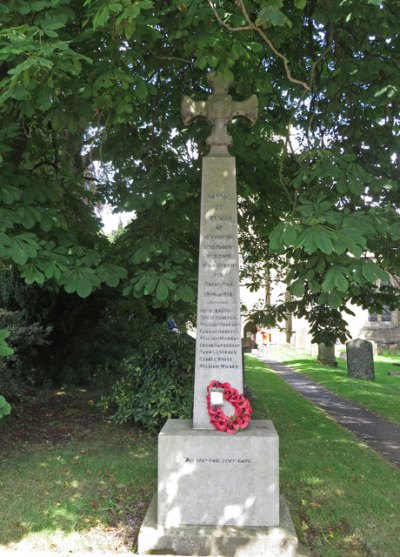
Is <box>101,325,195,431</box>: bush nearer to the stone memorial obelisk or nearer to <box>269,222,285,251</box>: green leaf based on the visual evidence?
the stone memorial obelisk

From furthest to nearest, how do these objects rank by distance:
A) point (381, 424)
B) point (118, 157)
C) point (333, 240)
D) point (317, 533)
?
point (381, 424) → point (118, 157) → point (317, 533) → point (333, 240)

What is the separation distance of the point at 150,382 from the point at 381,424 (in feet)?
15.3

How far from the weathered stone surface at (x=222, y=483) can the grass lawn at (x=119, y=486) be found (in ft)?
1.70

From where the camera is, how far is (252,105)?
4.85 m

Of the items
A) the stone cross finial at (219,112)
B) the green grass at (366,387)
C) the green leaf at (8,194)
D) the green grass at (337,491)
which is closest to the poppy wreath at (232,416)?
the green grass at (337,491)

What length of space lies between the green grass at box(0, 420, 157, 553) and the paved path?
11.6 ft

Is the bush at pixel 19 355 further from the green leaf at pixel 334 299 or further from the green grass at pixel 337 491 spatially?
the green grass at pixel 337 491

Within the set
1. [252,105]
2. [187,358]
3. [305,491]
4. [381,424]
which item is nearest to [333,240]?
[252,105]

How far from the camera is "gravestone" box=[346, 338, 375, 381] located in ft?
Answer: 55.0

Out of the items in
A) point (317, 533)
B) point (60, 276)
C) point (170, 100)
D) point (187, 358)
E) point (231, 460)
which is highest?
point (170, 100)

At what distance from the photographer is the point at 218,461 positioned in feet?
13.4

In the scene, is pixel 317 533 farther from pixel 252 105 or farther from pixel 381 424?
pixel 381 424

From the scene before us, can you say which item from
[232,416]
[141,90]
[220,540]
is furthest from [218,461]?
[141,90]

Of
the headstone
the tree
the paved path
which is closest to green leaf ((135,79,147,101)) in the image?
the tree
